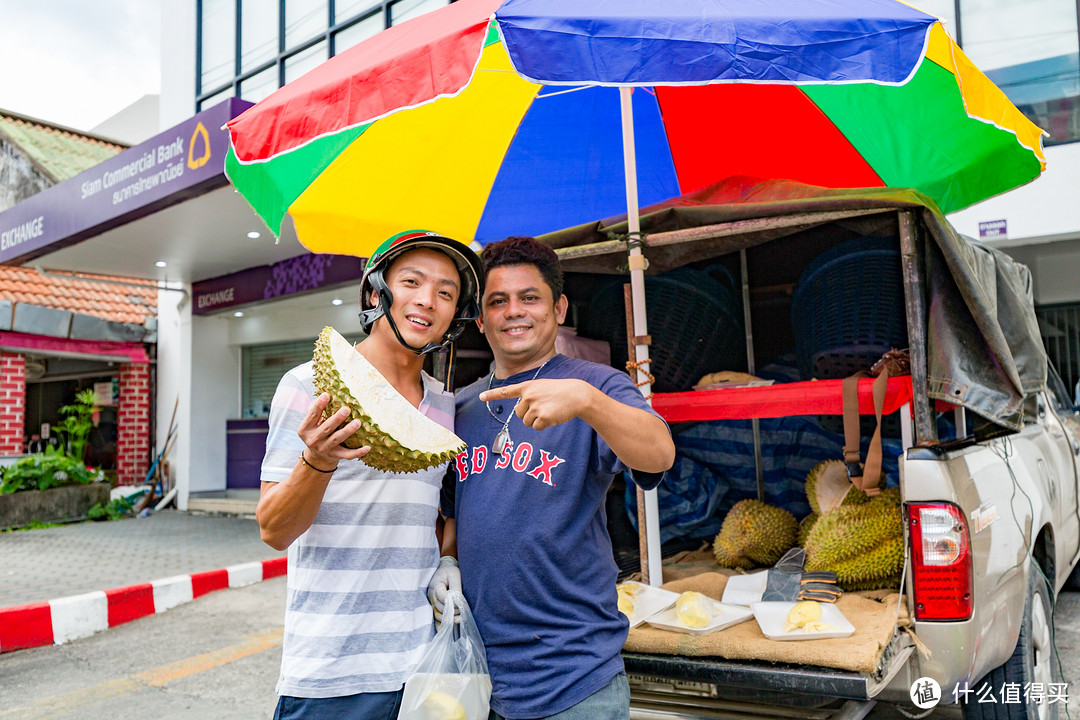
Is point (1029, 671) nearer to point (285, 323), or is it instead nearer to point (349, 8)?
point (285, 323)

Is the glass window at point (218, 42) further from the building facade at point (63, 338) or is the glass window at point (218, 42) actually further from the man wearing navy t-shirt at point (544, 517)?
the man wearing navy t-shirt at point (544, 517)

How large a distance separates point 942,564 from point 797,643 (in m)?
0.52

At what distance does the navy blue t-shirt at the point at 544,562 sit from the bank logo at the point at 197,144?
6530 millimetres

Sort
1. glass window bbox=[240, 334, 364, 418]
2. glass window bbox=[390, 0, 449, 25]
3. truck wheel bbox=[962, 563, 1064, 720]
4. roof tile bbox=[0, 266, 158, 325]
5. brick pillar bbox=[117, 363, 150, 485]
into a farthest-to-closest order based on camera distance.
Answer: brick pillar bbox=[117, 363, 150, 485], roof tile bbox=[0, 266, 158, 325], glass window bbox=[240, 334, 364, 418], glass window bbox=[390, 0, 449, 25], truck wheel bbox=[962, 563, 1064, 720]

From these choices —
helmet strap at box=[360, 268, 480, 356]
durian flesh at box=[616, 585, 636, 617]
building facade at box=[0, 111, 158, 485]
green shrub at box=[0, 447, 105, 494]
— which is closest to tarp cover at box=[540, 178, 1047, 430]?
durian flesh at box=[616, 585, 636, 617]

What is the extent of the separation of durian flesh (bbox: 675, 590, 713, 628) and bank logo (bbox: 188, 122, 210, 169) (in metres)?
6.49

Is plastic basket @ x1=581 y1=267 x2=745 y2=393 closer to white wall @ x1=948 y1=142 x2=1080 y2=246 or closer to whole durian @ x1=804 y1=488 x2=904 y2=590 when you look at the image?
whole durian @ x1=804 y1=488 x2=904 y2=590

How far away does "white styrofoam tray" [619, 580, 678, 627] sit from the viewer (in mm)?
2656

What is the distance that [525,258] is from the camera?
6.90 ft

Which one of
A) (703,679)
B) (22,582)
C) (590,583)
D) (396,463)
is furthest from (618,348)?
(22,582)

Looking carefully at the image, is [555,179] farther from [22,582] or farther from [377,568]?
[22,582]

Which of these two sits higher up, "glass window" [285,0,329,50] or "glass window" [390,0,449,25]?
"glass window" [285,0,329,50]

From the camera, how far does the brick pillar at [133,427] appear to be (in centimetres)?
1299

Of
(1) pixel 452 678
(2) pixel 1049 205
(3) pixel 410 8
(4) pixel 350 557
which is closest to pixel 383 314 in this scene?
(4) pixel 350 557
